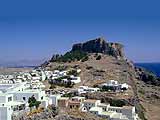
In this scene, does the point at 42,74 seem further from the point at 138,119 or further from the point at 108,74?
the point at 138,119

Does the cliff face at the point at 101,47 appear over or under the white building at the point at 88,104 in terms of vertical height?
over

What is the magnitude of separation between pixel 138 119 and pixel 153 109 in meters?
15.5

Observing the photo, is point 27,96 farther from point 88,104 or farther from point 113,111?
point 113,111

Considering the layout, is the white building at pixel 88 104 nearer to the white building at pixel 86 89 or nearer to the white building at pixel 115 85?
the white building at pixel 86 89

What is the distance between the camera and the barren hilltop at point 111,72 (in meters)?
74.6

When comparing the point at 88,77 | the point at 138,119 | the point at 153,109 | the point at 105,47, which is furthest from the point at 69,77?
the point at 105,47

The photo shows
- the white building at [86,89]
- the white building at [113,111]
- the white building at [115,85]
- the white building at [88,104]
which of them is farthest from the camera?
the white building at [115,85]

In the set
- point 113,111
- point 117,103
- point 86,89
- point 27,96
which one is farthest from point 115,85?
point 27,96

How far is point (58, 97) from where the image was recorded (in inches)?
2391

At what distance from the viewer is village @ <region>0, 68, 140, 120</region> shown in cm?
5129

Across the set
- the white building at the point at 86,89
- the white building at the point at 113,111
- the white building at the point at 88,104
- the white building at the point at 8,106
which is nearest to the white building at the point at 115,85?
the white building at the point at 86,89

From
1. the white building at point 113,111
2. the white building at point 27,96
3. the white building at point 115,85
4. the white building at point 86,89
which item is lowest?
the white building at point 113,111

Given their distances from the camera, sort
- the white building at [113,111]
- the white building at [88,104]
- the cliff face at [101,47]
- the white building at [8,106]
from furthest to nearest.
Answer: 1. the cliff face at [101,47]
2. the white building at [88,104]
3. the white building at [113,111]
4. the white building at [8,106]

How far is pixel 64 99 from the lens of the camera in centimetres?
6022
